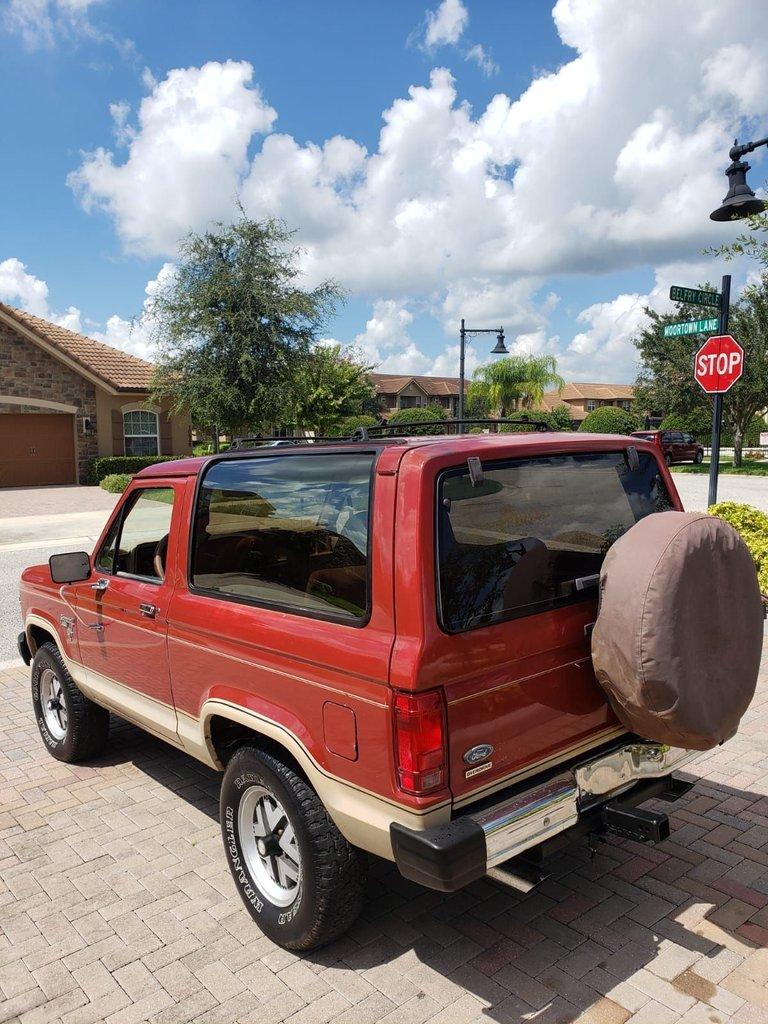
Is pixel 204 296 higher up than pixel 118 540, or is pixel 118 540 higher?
pixel 204 296

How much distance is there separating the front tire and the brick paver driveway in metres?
0.16

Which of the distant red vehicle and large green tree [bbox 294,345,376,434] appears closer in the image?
the distant red vehicle

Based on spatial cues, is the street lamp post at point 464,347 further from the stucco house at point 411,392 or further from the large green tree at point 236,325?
the stucco house at point 411,392

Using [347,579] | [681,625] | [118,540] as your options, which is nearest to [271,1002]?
[347,579]

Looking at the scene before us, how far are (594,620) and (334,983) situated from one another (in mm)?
1666

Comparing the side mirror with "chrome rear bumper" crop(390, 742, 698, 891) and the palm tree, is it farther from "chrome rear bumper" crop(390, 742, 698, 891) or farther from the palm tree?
the palm tree

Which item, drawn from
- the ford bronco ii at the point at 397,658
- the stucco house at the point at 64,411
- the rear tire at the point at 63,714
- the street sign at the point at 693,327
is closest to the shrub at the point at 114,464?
the stucco house at the point at 64,411

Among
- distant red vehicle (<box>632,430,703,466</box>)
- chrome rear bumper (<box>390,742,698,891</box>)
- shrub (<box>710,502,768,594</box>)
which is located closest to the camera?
chrome rear bumper (<box>390,742,698,891</box>)

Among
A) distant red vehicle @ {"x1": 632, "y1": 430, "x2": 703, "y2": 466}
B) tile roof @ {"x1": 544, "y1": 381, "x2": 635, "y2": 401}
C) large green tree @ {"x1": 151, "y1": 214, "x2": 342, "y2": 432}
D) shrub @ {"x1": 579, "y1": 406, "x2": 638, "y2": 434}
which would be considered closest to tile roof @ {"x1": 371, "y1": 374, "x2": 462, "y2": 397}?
tile roof @ {"x1": 544, "y1": 381, "x2": 635, "y2": 401}

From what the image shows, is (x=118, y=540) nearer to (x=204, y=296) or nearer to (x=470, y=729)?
(x=470, y=729)

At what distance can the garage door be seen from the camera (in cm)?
2572

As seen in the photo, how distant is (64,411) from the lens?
26359mm

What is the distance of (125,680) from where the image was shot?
3957mm

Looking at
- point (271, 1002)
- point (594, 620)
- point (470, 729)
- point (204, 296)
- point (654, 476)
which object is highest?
point (204, 296)
